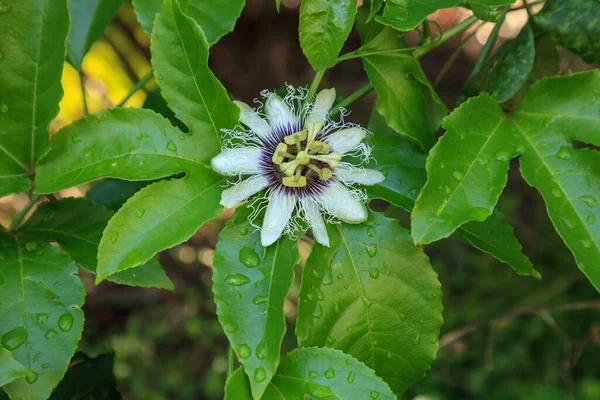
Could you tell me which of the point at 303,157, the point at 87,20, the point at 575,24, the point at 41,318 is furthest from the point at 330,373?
the point at 87,20

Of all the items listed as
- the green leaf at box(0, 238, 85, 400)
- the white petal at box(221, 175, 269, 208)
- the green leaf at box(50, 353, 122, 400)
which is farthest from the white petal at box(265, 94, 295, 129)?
the green leaf at box(50, 353, 122, 400)

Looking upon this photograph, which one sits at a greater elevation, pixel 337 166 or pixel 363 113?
pixel 337 166

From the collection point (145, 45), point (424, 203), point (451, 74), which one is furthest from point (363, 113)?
point (424, 203)

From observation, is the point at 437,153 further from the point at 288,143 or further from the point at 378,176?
the point at 288,143

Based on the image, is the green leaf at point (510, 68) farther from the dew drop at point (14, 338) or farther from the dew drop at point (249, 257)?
the dew drop at point (14, 338)

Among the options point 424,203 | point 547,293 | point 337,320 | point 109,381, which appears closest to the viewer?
point 424,203

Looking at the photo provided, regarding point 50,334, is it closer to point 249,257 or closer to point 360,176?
point 249,257

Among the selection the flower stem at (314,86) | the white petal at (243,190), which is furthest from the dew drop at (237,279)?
the flower stem at (314,86)
